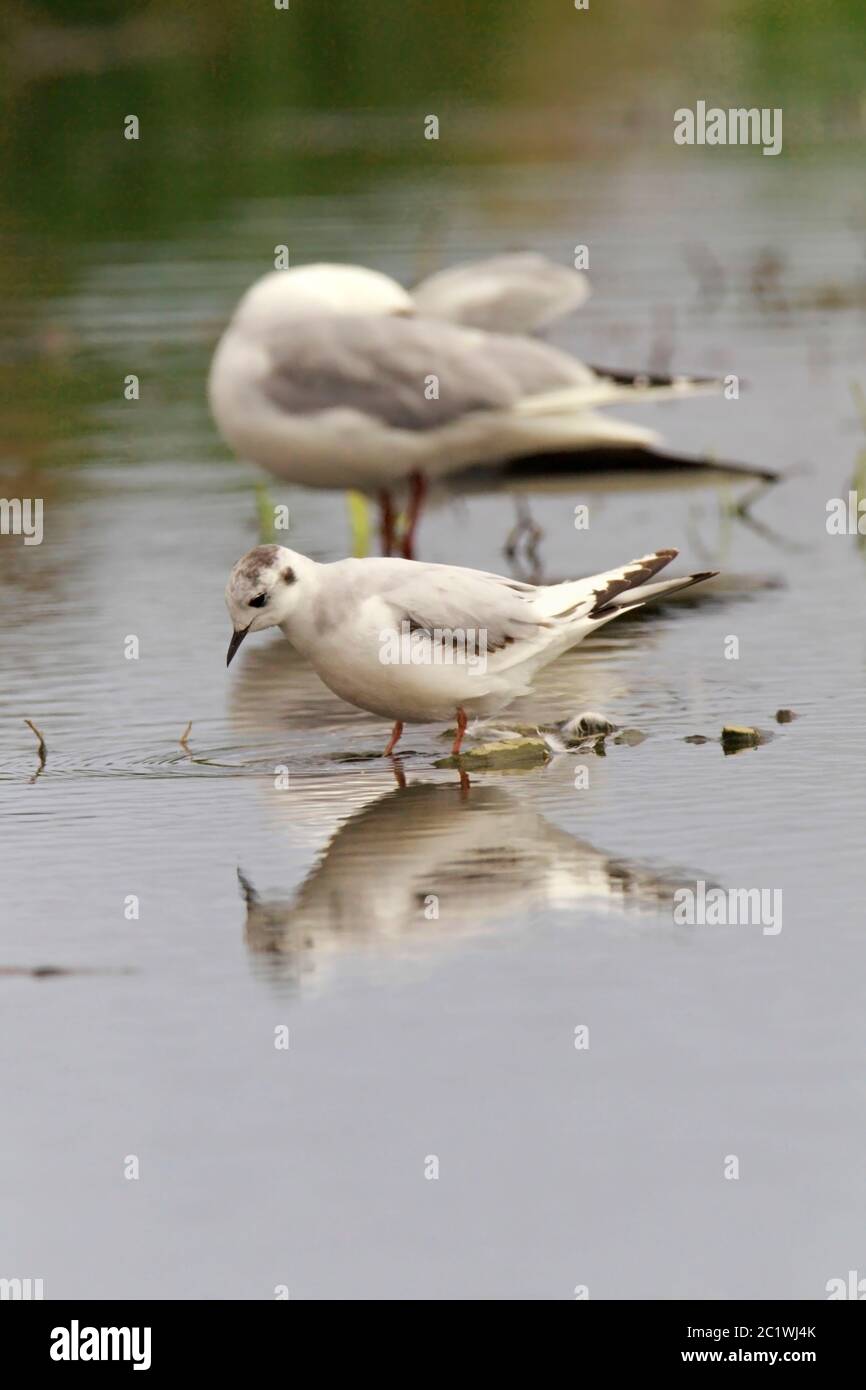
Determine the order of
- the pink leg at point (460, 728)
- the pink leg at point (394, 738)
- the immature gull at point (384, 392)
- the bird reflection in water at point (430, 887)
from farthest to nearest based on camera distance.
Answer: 1. the immature gull at point (384, 392)
2. the pink leg at point (394, 738)
3. the pink leg at point (460, 728)
4. the bird reflection in water at point (430, 887)

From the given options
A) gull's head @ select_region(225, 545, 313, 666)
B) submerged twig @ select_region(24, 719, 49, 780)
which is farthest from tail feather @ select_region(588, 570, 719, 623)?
submerged twig @ select_region(24, 719, 49, 780)

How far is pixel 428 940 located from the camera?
5.78 metres

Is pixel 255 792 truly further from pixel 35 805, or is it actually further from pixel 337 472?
pixel 337 472

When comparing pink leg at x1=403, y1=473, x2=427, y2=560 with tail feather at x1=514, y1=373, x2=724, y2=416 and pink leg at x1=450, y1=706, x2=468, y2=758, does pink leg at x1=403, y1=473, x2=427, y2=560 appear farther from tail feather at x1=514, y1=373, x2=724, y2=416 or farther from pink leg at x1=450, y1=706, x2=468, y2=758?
pink leg at x1=450, y1=706, x2=468, y2=758

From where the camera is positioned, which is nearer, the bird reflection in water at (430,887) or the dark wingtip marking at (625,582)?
the bird reflection in water at (430,887)

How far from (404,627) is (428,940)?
1.53 m

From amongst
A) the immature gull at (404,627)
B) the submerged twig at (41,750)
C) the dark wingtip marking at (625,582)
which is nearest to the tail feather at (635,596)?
the dark wingtip marking at (625,582)

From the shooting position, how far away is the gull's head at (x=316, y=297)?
34.8 feet

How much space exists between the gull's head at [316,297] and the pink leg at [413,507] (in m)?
0.67

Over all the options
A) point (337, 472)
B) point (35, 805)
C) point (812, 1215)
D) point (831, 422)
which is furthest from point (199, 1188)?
point (831, 422)

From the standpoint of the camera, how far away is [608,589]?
764 cm

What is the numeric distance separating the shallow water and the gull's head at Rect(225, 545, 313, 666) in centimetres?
45

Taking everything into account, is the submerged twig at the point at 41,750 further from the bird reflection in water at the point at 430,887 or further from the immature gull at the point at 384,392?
the immature gull at the point at 384,392

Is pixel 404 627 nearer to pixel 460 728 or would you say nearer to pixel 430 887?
pixel 460 728
